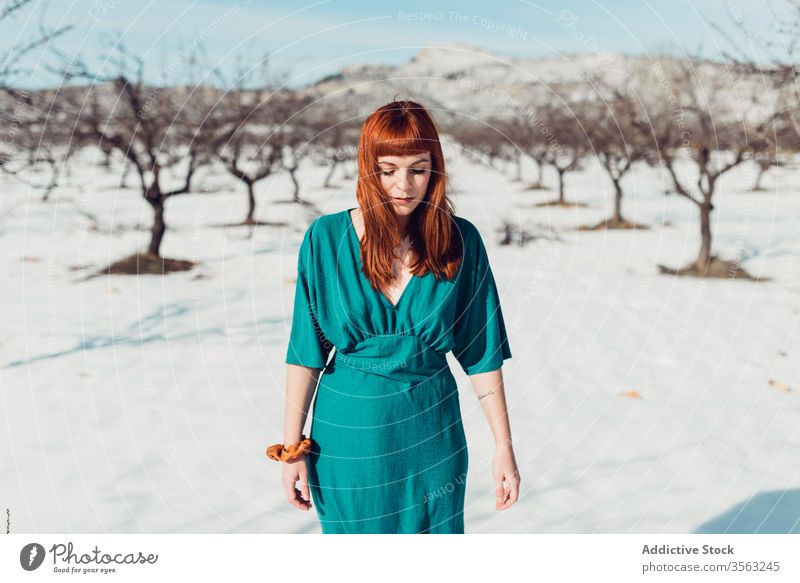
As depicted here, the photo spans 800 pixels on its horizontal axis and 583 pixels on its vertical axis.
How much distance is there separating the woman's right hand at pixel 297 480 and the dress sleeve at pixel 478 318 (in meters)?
0.61

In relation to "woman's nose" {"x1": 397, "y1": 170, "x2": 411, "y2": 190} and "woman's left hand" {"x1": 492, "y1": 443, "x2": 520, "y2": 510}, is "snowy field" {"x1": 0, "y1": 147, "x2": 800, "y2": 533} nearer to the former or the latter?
"woman's left hand" {"x1": 492, "y1": 443, "x2": 520, "y2": 510}

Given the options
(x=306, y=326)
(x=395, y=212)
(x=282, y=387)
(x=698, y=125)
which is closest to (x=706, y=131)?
(x=698, y=125)

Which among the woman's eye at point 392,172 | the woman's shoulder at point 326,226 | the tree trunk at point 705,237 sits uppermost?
the woman's eye at point 392,172

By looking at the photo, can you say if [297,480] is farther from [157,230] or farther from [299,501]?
[157,230]

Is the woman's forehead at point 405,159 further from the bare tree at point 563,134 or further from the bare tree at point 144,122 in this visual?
the bare tree at point 563,134

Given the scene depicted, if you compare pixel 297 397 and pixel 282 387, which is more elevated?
pixel 297 397

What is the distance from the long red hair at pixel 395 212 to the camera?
208cm

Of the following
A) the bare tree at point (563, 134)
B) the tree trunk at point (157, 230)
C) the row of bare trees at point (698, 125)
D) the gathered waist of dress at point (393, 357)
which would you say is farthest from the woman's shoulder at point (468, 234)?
the bare tree at point (563, 134)

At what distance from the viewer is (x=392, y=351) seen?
225cm

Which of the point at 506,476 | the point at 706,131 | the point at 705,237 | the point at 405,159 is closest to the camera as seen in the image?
the point at 405,159

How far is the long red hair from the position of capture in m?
2.08

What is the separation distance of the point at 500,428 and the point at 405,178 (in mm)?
833

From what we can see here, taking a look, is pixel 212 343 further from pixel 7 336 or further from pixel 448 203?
pixel 448 203

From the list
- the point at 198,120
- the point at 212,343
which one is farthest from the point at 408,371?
the point at 198,120
